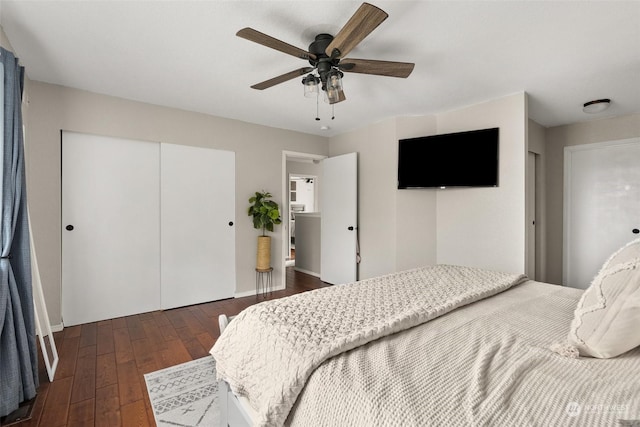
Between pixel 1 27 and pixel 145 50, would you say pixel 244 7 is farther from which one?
pixel 1 27

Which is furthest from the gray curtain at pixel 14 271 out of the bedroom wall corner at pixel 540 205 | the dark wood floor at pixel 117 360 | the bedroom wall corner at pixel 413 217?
the bedroom wall corner at pixel 540 205

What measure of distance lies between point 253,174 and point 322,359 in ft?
10.9

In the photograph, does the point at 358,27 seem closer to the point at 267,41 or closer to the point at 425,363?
the point at 267,41

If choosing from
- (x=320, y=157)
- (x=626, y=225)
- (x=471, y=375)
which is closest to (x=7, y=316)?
(x=471, y=375)

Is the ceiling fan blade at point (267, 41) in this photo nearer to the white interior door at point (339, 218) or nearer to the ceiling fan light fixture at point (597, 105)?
the white interior door at point (339, 218)

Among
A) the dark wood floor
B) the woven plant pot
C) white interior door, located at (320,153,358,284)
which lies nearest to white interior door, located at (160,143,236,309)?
the dark wood floor

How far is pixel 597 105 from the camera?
3.10 meters

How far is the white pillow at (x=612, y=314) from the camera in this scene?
0.92 metres

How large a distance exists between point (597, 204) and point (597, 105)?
1.39 m

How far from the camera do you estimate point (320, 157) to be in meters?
4.70

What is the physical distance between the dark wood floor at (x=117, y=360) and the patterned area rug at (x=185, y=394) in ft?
0.22

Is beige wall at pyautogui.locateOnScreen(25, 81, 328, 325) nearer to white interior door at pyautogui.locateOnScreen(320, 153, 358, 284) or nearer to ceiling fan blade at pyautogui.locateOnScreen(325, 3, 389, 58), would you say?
white interior door at pyautogui.locateOnScreen(320, 153, 358, 284)

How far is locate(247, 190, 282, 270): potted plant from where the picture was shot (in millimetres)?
3816

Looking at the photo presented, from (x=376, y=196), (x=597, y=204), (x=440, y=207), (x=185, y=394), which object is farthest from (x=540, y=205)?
(x=185, y=394)
